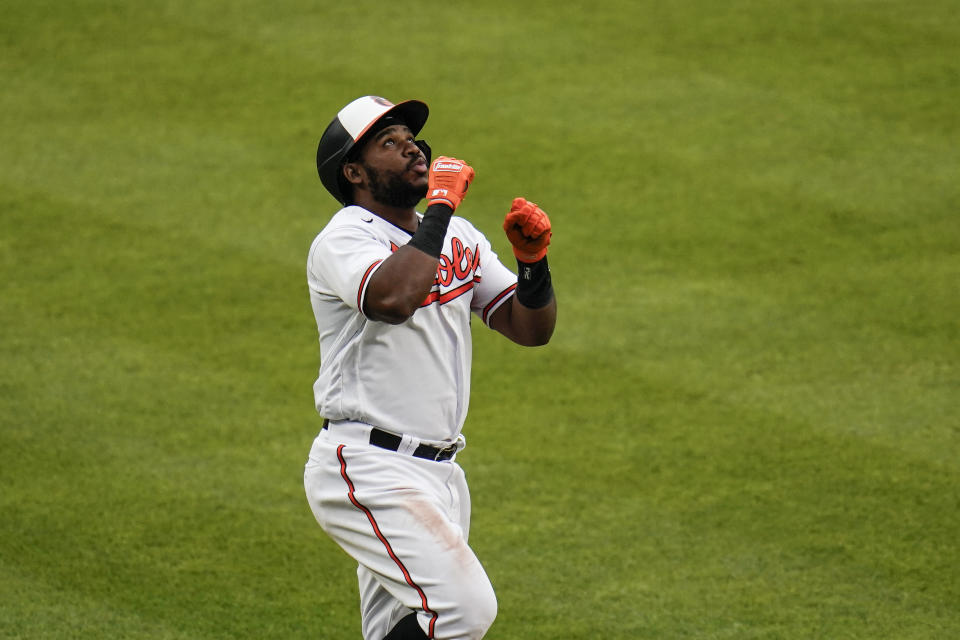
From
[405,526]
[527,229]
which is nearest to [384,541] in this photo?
[405,526]

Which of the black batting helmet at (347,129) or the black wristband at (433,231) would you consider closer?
the black wristband at (433,231)

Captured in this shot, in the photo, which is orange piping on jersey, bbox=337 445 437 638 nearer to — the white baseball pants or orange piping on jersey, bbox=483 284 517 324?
the white baseball pants

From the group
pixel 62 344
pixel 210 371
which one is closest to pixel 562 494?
pixel 210 371

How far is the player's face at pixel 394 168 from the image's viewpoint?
383cm

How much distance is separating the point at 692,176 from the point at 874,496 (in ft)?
12.0

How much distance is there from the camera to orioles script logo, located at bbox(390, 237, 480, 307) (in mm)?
3782

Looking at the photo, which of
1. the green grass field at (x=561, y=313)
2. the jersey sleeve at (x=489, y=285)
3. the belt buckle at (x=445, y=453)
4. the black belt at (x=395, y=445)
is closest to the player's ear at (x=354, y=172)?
the jersey sleeve at (x=489, y=285)

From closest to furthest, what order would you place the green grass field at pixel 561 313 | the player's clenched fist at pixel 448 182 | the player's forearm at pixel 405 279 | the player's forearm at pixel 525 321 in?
the player's forearm at pixel 405 279 < the player's clenched fist at pixel 448 182 < the player's forearm at pixel 525 321 < the green grass field at pixel 561 313

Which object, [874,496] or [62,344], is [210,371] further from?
[874,496]

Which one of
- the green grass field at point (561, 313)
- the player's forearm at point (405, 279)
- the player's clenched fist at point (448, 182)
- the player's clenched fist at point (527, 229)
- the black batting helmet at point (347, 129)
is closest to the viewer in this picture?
the player's forearm at point (405, 279)

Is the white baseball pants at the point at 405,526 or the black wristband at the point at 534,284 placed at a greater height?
the black wristband at the point at 534,284

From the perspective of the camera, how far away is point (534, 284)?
154 inches

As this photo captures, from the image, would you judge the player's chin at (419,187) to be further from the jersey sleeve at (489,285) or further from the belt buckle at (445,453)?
the belt buckle at (445,453)

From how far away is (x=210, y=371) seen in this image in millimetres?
6719
